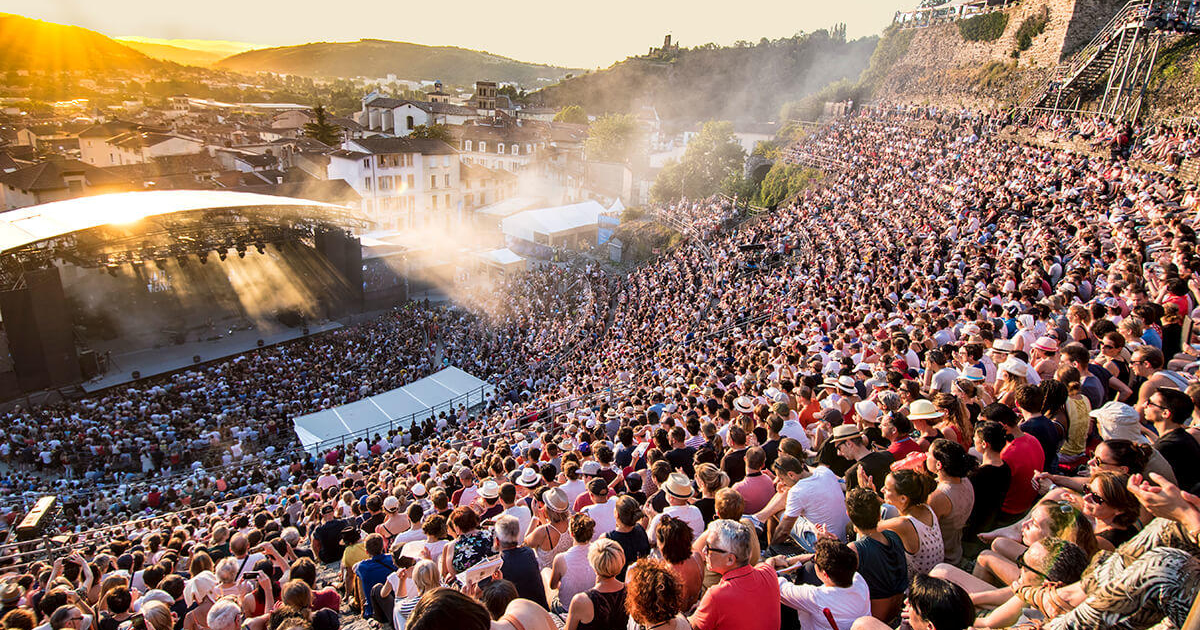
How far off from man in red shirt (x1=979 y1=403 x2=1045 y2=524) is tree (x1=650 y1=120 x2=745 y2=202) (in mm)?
38441

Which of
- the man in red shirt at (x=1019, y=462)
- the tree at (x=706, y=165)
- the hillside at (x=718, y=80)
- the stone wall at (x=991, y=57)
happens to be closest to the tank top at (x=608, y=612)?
the man in red shirt at (x=1019, y=462)

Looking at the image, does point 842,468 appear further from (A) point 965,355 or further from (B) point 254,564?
(B) point 254,564

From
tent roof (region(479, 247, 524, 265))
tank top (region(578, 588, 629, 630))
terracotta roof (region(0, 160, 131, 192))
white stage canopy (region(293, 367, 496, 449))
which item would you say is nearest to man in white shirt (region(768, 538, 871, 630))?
tank top (region(578, 588, 629, 630))

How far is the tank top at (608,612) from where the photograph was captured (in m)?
3.25

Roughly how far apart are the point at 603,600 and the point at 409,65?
204887 millimetres

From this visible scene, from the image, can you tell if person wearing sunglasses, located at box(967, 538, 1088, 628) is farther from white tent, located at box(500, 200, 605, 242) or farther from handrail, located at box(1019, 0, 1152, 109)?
white tent, located at box(500, 200, 605, 242)

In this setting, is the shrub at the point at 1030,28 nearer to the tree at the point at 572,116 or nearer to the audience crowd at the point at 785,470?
the audience crowd at the point at 785,470

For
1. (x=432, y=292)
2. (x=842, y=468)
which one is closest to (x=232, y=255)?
(x=432, y=292)

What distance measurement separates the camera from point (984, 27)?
3138cm

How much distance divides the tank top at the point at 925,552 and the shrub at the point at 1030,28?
32.3 meters

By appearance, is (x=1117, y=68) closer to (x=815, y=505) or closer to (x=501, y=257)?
(x=501, y=257)

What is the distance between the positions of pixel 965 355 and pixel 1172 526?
428 centimetres

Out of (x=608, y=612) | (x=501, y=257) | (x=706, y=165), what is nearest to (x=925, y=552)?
(x=608, y=612)

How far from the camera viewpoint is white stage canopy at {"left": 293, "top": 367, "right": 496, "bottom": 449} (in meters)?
14.7
